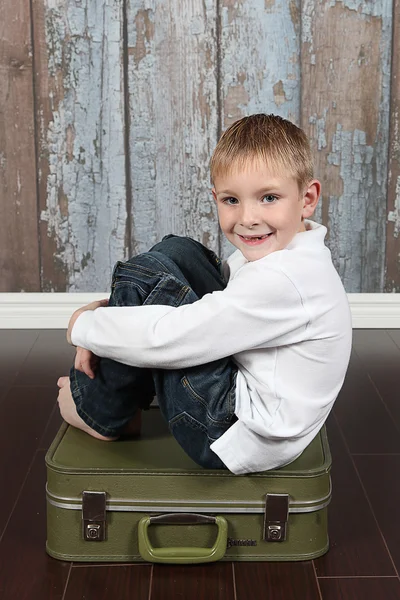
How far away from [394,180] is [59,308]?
1150 mm

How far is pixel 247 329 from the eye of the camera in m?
1.35

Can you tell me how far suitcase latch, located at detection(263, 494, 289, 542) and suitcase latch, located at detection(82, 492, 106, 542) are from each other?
0.27 m

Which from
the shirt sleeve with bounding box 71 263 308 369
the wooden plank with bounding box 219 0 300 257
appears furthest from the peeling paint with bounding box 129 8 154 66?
the shirt sleeve with bounding box 71 263 308 369

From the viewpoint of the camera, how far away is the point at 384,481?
1.79 m

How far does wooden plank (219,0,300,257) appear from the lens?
2.64 meters

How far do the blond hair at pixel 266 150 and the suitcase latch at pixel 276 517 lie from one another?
1.69 ft

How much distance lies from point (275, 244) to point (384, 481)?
643 mm

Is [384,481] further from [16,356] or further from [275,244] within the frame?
[16,356]

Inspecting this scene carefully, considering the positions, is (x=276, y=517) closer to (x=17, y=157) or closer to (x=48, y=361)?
(x=48, y=361)

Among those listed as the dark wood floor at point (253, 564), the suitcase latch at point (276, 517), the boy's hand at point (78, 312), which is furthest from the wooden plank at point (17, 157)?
the suitcase latch at point (276, 517)

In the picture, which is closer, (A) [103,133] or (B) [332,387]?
(B) [332,387]

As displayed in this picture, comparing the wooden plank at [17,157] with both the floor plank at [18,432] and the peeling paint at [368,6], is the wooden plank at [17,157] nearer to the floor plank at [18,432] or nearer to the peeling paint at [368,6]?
the floor plank at [18,432]

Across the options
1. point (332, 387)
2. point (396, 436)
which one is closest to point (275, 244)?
point (332, 387)

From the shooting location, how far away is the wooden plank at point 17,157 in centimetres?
266
